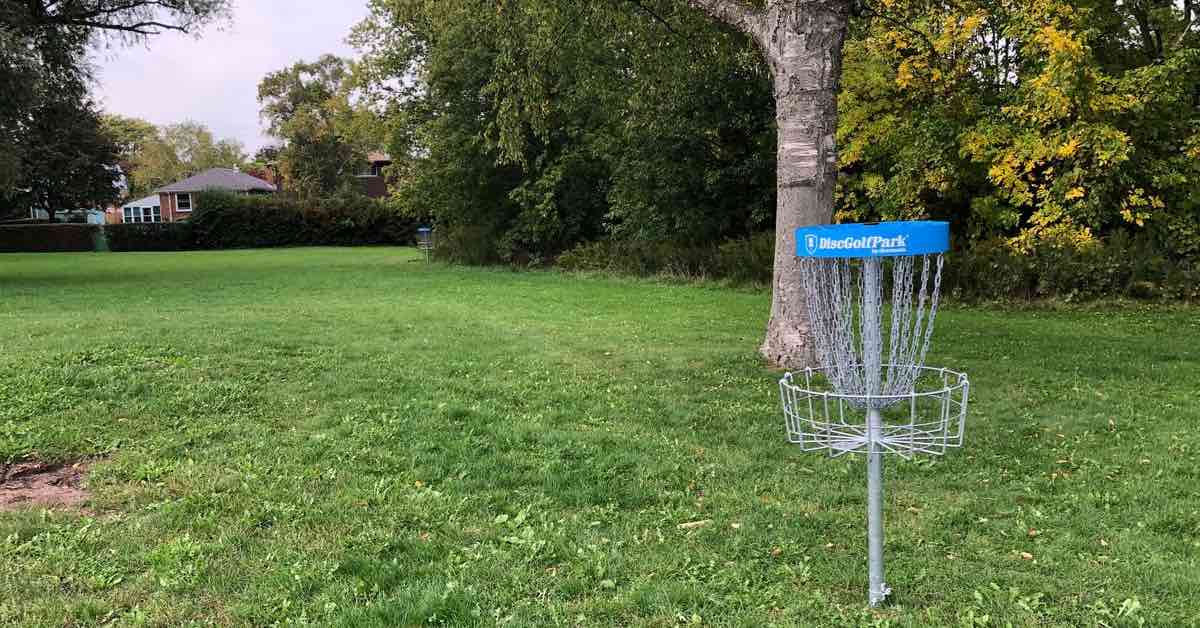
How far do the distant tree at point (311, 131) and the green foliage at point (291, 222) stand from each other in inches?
339

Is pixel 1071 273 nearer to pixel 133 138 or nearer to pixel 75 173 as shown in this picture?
pixel 75 173

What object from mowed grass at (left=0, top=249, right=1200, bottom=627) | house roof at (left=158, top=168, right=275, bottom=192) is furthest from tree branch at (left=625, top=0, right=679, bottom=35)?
house roof at (left=158, top=168, right=275, bottom=192)

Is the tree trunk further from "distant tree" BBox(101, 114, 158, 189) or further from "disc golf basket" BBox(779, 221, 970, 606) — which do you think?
"distant tree" BBox(101, 114, 158, 189)

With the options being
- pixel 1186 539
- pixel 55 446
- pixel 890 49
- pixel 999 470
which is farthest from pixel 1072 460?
pixel 890 49

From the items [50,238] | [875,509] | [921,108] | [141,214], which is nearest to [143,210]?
[141,214]

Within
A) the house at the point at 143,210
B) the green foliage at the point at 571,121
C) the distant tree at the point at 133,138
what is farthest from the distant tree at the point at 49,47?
the distant tree at the point at 133,138

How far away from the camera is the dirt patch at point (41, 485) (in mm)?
4168

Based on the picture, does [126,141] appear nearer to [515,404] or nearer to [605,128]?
[605,128]

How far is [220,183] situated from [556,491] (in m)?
66.9

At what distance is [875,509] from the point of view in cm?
293

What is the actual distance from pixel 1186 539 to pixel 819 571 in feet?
5.86

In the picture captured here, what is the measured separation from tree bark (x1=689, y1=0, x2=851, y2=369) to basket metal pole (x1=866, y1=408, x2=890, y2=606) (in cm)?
436

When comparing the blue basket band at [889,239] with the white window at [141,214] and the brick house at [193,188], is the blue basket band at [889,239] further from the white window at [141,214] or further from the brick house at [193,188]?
the white window at [141,214]

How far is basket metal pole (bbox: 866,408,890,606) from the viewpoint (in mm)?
2818
